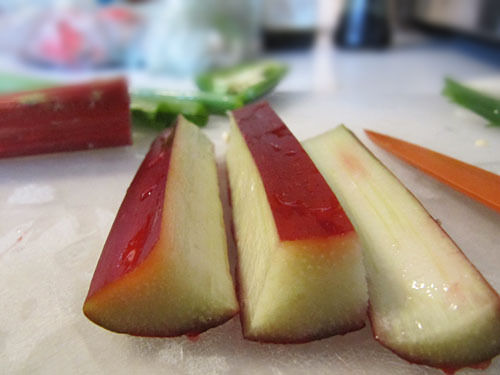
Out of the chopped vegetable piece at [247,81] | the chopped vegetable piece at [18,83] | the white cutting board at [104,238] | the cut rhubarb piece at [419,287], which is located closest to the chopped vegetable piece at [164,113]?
the white cutting board at [104,238]

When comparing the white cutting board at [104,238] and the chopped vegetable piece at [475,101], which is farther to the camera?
the chopped vegetable piece at [475,101]

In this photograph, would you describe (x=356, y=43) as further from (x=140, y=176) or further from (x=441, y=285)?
(x=441, y=285)

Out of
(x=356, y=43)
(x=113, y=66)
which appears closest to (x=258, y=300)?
(x=113, y=66)

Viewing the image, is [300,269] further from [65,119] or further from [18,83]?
[18,83]

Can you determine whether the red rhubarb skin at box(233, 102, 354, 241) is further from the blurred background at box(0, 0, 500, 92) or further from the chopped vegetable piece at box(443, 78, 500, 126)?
the blurred background at box(0, 0, 500, 92)

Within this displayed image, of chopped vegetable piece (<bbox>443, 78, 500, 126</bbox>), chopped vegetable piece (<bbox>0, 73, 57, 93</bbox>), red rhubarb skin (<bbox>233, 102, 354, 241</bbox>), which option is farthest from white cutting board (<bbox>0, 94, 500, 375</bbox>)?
A: chopped vegetable piece (<bbox>0, 73, 57, 93</bbox>)

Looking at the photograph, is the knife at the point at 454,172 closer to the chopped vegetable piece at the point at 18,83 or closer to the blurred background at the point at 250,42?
the blurred background at the point at 250,42

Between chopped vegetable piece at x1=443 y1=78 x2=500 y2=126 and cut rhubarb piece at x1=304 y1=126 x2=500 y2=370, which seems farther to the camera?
chopped vegetable piece at x1=443 y1=78 x2=500 y2=126
